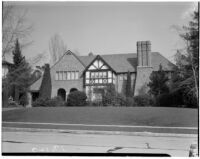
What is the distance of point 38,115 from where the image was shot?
9172 mm

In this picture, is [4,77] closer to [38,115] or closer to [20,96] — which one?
[20,96]

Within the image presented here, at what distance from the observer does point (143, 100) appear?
9578mm

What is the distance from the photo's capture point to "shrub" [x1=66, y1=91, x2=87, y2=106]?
966cm

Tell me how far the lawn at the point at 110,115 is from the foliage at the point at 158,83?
58 cm

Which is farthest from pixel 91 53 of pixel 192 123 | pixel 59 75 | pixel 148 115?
pixel 148 115

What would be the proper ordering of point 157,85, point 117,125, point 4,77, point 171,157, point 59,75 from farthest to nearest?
point 117,125, point 59,75, point 157,85, point 4,77, point 171,157

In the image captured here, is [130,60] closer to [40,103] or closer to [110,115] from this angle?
[40,103]

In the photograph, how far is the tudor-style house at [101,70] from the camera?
865cm

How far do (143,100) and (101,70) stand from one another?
3.34 meters

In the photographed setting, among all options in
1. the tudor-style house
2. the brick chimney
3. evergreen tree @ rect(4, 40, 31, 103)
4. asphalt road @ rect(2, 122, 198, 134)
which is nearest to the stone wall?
the tudor-style house

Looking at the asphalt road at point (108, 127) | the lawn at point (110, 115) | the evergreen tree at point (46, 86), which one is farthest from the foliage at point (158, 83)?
the evergreen tree at point (46, 86)

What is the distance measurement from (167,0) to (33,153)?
14.0 feet

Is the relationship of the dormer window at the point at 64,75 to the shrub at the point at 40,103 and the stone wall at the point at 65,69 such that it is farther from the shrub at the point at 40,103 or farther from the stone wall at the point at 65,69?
the shrub at the point at 40,103

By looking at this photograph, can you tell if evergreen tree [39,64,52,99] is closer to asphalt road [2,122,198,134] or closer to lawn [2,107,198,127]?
lawn [2,107,198,127]
